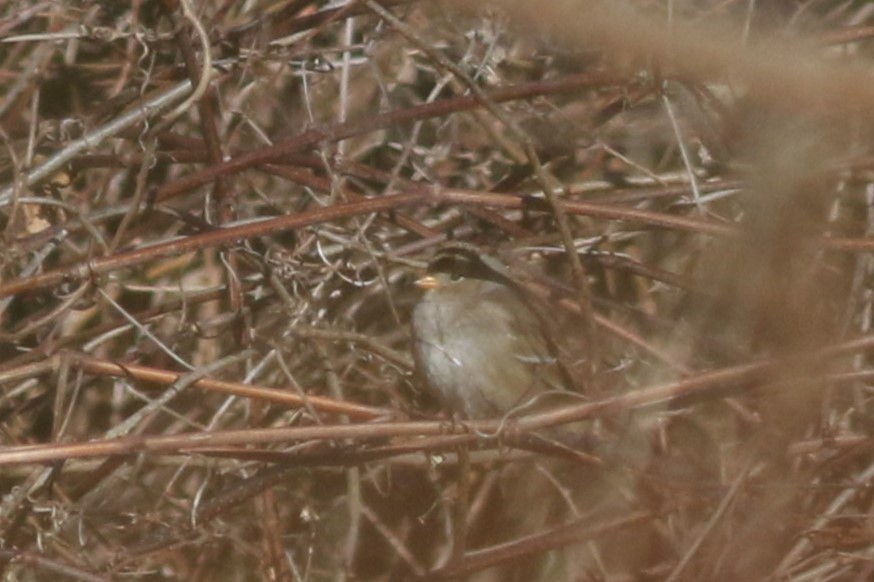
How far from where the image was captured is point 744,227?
567 millimetres

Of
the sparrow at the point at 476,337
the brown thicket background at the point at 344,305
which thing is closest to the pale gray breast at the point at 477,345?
the sparrow at the point at 476,337

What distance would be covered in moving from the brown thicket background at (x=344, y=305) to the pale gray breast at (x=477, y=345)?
0.10m

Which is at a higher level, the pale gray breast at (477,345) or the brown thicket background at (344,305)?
the brown thicket background at (344,305)

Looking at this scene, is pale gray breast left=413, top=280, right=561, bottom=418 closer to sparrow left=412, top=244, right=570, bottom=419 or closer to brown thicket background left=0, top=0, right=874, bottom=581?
sparrow left=412, top=244, right=570, bottom=419

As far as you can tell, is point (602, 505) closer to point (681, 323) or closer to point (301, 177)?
point (681, 323)

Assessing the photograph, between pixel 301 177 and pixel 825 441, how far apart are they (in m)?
1.08

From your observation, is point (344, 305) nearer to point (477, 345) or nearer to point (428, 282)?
point (428, 282)

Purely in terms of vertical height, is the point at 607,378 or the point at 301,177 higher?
the point at 301,177

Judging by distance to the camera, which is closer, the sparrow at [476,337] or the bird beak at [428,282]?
the sparrow at [476,337]

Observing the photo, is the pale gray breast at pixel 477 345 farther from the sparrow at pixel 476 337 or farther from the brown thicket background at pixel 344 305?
the brown thicket background at pixel 344 305

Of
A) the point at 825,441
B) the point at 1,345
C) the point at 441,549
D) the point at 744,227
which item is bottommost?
the point at 441,549

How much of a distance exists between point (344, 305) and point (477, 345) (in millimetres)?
356

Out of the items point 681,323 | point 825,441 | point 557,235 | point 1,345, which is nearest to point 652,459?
point 681,323

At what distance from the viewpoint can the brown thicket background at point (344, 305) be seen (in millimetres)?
1576
